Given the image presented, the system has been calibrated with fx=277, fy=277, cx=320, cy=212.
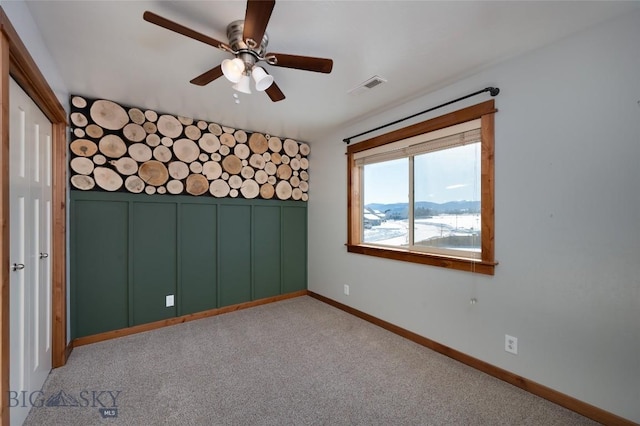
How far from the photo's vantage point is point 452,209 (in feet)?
8.18

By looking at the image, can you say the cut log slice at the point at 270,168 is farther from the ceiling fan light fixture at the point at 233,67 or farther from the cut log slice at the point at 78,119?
the ceiling fan light fixture at the point at 233,67

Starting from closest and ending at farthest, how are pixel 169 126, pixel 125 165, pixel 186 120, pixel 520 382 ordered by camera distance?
pixel 520 382 < pixel 125 165 < pixel 169 126 < pixel 186 120

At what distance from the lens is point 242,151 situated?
139 inches

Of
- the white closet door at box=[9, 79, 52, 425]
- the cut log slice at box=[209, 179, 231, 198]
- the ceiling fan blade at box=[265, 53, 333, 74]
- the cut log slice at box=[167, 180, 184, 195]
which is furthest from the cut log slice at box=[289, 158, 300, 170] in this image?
the white closet door at box=[9, 79, 52, 425]

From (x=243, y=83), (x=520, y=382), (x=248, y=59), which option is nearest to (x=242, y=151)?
(x=243, y=83)

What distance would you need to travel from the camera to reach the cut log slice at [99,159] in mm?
2648

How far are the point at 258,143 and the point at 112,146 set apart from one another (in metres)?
1.57

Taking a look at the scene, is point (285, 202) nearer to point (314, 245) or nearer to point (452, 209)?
point (314, 245)

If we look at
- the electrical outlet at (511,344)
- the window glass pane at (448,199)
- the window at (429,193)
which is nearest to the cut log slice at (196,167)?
the window at (429,193)

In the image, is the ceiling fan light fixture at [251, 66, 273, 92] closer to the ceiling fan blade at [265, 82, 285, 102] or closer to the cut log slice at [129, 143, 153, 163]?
the ceiling fan blade at [265, 82, 285, 102]

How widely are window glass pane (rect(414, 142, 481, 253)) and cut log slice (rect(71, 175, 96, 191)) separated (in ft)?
10.4

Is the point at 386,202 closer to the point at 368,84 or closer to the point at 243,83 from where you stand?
the point at 368,84

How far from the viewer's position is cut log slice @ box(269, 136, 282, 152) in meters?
3.80

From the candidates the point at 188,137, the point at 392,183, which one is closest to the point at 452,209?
the point at 392,183
